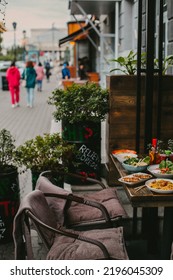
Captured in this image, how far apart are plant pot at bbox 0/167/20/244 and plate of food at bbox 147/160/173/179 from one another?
56.9 inches

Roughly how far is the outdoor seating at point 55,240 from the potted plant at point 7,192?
1070mm

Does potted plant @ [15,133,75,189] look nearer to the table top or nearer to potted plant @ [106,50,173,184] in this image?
potted plant @ [106,50,173,184]

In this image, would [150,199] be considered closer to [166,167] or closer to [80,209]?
[166,167]

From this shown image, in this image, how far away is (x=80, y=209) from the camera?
4.12 m

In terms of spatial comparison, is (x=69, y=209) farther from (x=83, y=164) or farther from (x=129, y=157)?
(x=83, y=164)

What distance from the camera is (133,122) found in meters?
5.47

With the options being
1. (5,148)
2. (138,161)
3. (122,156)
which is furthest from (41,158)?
(138,161)

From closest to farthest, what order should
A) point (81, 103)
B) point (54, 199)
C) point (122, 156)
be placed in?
point (54, 199)
point (122, 156)
point (81, 103)

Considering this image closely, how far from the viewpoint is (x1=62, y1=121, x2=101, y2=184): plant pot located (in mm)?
5391

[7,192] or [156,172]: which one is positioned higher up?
[156,172]

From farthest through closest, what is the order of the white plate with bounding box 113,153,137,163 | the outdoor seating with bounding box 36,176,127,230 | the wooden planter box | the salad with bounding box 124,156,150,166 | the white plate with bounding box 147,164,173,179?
1. the wooden planter box
2. the white plate with bounding box 113,153,137,163
3. the salad with bounding box 124,156,150,166
4. the outdoor seating with bounding box 36,176,127,230
5. the white plate with bounding box 147,164,173,179

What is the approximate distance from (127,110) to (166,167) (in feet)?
6.03

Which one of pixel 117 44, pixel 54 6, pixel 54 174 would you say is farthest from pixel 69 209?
pixel 117 44

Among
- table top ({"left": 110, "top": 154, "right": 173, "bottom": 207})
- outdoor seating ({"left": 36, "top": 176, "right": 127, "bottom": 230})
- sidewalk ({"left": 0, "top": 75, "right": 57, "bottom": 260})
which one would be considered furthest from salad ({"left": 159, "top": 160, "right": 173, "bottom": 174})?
sidewalk ({"left": 0, "top": 75, "right": 57, "bottom": 260})
